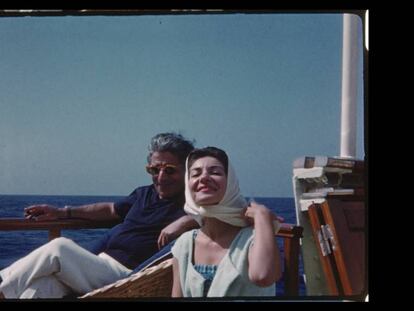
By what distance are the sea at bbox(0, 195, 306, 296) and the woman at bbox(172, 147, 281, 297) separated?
10 centimetres

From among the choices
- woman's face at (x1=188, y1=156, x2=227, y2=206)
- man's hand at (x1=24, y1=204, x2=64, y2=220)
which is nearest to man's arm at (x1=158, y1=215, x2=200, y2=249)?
woman's face at (x1=188, y1=156, x2=227, y2=206)

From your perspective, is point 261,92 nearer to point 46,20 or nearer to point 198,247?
point 198,247

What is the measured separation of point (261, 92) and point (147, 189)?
0.67 metres

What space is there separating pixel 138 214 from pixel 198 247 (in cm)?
31

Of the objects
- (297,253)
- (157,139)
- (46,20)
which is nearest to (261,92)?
(157,139)

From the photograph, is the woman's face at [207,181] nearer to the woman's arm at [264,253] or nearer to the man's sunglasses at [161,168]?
the man's sunglasses at [161,168]

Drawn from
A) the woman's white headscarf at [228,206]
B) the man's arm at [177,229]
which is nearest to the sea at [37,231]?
the woman's white headscarf at [228,206]

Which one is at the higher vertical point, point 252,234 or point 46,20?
point 46,20

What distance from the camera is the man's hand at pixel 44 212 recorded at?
143 inches

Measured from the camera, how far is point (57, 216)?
3.64 meters

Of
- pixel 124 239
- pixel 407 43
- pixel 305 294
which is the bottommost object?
pixel 305 294

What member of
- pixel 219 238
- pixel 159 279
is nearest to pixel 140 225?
pixel 159 279

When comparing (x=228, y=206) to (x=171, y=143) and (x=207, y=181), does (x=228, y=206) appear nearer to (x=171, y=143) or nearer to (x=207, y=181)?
(x=207, y=181)

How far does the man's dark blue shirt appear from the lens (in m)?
3.59
